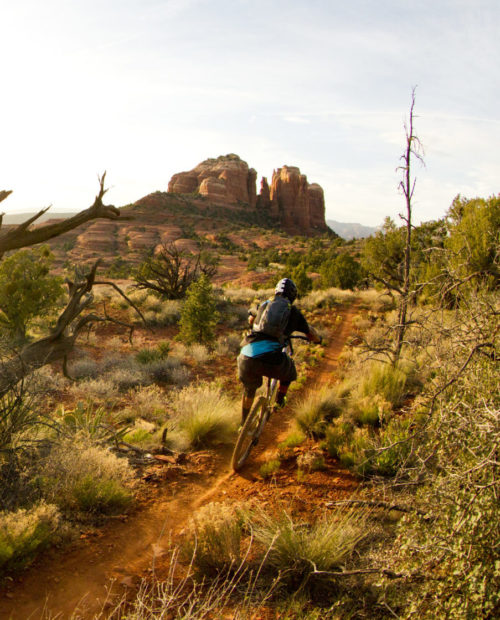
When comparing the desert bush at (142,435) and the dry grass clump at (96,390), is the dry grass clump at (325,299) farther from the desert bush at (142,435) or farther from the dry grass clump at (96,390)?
the desert bush at (142,435)

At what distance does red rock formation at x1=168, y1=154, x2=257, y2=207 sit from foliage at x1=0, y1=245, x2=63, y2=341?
3182 inches

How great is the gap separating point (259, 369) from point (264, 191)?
346 feet

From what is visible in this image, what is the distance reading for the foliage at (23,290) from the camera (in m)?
11.5

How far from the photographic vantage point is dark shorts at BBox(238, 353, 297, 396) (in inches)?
197

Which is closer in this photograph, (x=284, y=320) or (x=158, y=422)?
(x=284, y=320)

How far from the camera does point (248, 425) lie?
16.6 ft

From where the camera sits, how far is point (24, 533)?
3.14m

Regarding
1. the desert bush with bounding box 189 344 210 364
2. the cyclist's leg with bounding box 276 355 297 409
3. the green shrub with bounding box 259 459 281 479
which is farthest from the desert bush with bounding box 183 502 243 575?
the desert bush with bounding box 189 344 210 364

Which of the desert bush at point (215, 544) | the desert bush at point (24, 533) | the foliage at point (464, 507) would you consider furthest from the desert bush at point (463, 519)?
the desert bush at point (24, 533)

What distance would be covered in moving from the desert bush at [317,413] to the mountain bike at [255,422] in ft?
2.27

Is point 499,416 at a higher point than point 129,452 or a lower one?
higher

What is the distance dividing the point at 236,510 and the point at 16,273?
10735mm

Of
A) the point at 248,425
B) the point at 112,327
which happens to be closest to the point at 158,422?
the point at 248,425

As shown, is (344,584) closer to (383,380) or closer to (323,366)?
(383,380)
